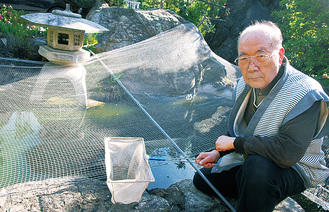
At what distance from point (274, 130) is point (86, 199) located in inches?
47.2

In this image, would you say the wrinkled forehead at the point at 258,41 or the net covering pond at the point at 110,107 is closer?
the wrinkled forehead at the point at 258,41

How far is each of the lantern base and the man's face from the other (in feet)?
8.10

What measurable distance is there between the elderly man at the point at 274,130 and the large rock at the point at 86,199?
0.38m

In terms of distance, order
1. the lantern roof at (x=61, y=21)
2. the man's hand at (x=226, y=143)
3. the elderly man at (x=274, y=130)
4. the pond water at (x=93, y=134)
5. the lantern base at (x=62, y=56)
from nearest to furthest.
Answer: the elderly man at (x=274, y=130) < the man's hand at (x=226, y=143) < the pond water at (x=93, y=134) < the lantern roof at (x=61, y=21) < the lantern base at (x=62, y=56)

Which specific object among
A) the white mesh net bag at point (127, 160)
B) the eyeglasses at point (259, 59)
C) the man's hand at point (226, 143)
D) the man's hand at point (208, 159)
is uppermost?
the eyeglasses at point (259, 59)

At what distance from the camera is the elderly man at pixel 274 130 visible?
4.39 ft

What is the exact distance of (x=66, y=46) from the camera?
3447mm

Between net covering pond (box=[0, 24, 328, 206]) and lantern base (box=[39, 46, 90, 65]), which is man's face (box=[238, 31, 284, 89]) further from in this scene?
lantern base (box=[39, 46, 90, 65])

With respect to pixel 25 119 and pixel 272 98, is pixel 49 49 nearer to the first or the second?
pixel 25 119

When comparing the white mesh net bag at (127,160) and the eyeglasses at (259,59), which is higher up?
the eyeglasses at (259,59)

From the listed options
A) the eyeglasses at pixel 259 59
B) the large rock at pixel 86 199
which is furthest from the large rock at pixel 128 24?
the eyeglasses at pixel 259 59

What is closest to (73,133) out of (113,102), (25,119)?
(25,119)

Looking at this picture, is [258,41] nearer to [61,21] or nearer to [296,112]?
[296,112]

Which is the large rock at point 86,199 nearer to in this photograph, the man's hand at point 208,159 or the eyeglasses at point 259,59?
the man's hand at point 208,159
